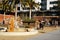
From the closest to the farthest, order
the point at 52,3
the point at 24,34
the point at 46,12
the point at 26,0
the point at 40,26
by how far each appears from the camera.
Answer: the point at 24,34
the point at 40,26
the point at 26,0
the point at 46,12
the point at 52,3

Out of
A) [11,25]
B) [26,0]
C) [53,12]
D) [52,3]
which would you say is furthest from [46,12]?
[11,25]

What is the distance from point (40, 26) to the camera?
93.4 feet

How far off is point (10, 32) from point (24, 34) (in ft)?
4.92

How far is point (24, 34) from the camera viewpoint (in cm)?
2106

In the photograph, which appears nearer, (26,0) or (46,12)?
(26,0)

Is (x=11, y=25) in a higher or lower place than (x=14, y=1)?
lower

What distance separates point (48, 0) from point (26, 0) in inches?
2125

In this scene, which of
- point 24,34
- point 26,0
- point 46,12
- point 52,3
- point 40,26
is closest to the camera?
point 24,34

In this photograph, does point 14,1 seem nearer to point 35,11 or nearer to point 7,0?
point 7,0

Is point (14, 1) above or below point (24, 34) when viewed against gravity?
above

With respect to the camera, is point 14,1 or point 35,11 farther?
point 35,11

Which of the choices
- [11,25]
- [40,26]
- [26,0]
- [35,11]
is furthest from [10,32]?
[35,11]

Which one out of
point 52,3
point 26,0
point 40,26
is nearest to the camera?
point 40,26

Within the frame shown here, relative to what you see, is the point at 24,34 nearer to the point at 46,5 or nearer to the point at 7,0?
the point at 7,0
